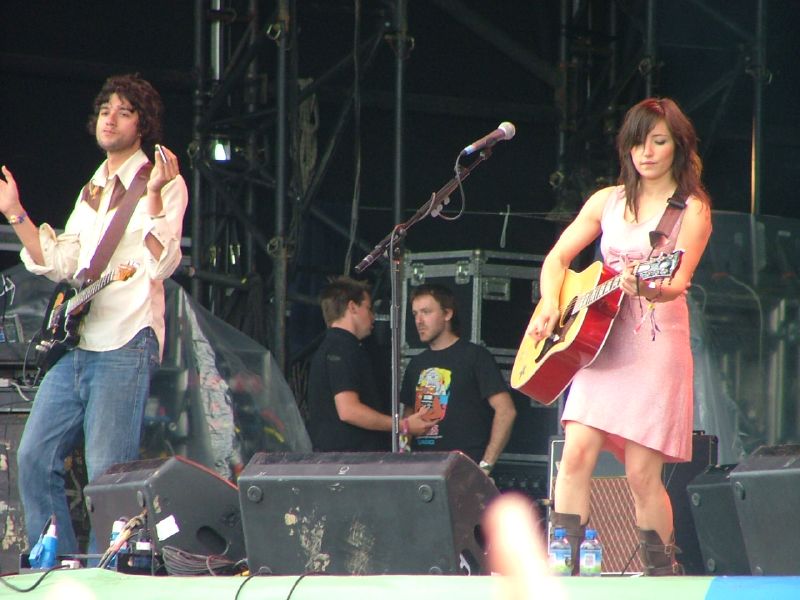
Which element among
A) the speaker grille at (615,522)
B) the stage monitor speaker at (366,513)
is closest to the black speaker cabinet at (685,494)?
the speaker grille at (615,522)

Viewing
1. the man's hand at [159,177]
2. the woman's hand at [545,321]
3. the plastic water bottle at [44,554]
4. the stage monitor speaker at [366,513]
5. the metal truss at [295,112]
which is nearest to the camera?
the stage monitor speaker at [366,513]

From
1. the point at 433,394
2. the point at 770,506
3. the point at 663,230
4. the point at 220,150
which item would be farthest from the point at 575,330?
the point at 220,150

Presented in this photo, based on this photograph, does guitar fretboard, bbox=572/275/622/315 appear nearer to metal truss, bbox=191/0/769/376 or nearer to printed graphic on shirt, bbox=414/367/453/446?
printed graphic on shirt, bbox=414/367/453/446

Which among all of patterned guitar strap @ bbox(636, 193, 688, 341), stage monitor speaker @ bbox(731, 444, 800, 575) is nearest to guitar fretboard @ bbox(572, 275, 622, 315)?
patterned guitar strap @ bbox(636, 193, 688, 341)

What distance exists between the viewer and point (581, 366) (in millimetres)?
4184

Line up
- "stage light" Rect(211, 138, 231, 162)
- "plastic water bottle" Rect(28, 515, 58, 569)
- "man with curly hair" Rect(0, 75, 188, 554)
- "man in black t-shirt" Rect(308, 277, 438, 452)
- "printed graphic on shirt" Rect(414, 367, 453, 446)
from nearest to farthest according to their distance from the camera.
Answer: "plastic water bottle" Rect(28, 515, 58, 569) → "man with curly hair" Rect(0, 75, 188, 554) → "man in black t-shirt" Rect(308, 277, 438, 452) → "printed graphic on shirt" Rect(414, 367, 453, 446) → "stage light" Rect(211, 138, 231, 162)

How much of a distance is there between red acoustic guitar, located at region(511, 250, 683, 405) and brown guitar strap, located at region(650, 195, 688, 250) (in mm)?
118

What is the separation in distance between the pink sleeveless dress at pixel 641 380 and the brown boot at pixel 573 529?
282mm

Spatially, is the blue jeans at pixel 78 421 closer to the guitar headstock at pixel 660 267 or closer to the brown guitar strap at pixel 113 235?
the brown guitar strap at pixel 113 235

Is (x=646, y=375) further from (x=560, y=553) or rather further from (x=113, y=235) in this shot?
(x=113, y=235)

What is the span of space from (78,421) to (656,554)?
201 centimetres

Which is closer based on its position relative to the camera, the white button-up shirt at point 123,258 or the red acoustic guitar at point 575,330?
the red acoustic guitar at point 575,330

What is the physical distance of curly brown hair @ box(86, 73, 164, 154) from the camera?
4.82m

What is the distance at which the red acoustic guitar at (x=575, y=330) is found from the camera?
4.07 metres
